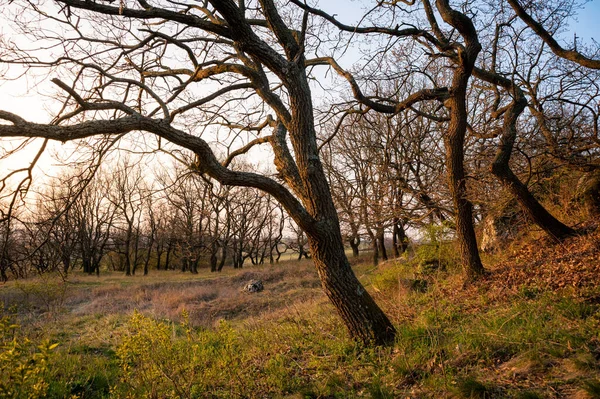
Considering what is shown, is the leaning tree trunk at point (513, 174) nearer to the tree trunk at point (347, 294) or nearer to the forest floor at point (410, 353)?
the forest floor at point (410, 353)

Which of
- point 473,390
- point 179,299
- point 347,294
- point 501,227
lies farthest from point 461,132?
point 179,299

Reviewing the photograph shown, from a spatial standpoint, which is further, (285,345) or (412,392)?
(285,345)

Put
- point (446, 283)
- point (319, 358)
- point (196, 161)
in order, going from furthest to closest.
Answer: point (446, 283), point (319, 358), point (196, 161)

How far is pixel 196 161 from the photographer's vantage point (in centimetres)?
423

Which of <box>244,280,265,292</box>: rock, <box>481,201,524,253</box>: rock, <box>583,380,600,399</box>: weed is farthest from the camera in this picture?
<box>244,280,265,292</box>: rock

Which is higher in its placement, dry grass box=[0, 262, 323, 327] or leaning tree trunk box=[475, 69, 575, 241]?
leaning tree trunk box=[475, 69, 575, 241]

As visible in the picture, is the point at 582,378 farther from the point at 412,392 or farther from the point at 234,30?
the point at 234,30

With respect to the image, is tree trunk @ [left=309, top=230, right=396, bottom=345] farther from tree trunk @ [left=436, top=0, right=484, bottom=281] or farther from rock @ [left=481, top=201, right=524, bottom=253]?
rock @ [left=481, top=201, right=524, bottom=253]

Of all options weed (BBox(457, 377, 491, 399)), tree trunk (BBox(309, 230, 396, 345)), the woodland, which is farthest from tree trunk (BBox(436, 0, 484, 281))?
weed (BBox(457, 377, 491, 399))

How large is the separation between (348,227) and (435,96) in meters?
11.5

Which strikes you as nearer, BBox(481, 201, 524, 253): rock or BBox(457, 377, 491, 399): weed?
BBox(457, 377, 491, 399): weed

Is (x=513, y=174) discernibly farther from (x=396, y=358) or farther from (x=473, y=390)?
(x=473, y=390)

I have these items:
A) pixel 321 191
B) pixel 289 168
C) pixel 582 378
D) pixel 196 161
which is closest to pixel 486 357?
pixel 582 378

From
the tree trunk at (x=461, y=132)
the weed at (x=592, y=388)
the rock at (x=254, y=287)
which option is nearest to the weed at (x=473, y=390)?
the weed at (x=592, y=388)
